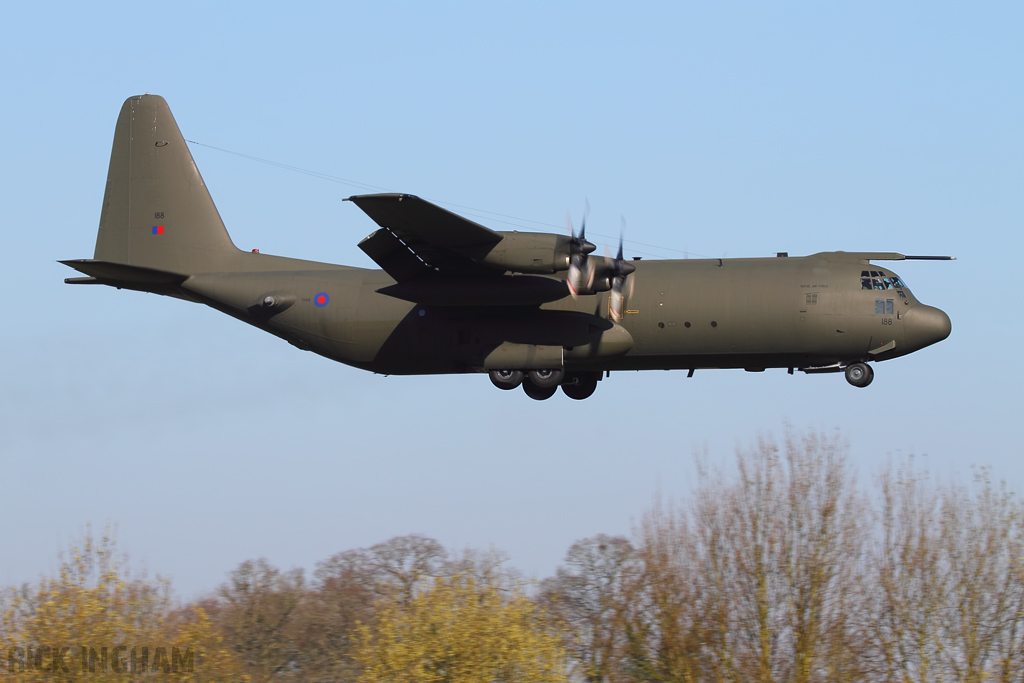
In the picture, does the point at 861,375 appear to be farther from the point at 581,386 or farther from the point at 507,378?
the point at 507,378

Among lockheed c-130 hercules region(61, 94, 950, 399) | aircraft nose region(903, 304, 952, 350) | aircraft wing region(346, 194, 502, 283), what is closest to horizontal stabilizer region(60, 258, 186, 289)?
lockheed c-130 hercules region(61, 94, 950, 399)

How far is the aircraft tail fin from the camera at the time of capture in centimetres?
2744

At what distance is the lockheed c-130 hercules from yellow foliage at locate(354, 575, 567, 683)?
18.8 ft

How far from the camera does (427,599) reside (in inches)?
1101

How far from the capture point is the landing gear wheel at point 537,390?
24.3 metres

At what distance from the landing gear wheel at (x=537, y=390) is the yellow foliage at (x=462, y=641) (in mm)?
5666

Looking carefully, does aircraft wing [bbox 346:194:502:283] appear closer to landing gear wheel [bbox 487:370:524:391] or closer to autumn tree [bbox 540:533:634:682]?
landing gear wheel [bbox 487:370:524:391]

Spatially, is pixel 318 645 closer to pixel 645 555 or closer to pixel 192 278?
pixel 645 555

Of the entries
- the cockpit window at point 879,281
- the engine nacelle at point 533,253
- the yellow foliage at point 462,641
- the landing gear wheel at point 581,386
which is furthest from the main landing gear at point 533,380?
the cockpit window at point 879,281

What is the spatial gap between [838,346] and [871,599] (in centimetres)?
809

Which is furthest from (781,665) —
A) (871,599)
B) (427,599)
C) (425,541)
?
(425,541)

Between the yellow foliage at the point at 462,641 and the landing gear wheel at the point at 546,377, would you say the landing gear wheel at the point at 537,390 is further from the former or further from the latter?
the yellow foliage at the point at 462,641

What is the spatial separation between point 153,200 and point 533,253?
1085cm

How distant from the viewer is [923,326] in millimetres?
22625
